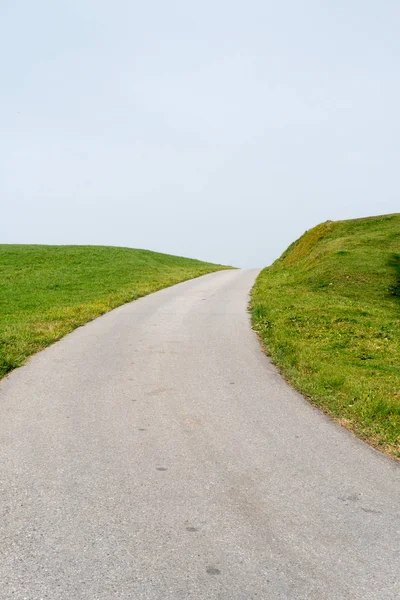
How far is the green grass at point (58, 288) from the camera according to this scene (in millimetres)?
15555

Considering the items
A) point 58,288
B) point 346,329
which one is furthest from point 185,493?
point 58,288

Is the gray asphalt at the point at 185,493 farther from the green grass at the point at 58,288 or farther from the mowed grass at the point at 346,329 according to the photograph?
the green grass at the point at 58,288

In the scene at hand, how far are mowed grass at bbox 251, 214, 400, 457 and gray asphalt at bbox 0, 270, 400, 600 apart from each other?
624 millimetres

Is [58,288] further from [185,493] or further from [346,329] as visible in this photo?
[185,493]

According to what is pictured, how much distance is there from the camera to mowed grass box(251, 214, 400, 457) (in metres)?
9.00

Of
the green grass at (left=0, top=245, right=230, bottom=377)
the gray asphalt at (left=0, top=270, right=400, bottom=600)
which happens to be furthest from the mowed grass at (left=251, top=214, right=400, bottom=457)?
the green grass at (left=0, top=245, right=230, bottom=377)

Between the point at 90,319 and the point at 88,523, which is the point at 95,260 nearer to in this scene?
the point at 90,319

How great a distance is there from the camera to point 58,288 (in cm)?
3077

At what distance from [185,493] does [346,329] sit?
11.2 meters

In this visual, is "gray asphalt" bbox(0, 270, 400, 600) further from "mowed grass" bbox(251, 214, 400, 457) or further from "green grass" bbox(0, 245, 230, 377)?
"green grass" bbox(0, 245, 230, 377)

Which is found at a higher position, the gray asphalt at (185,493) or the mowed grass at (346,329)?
the mowed grass at (346,329)

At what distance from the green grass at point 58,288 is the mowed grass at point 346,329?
628 cm

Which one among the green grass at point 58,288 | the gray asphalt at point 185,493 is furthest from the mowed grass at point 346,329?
the green grass at point 58,288

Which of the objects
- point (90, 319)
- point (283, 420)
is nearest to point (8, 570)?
point (283, 420)
